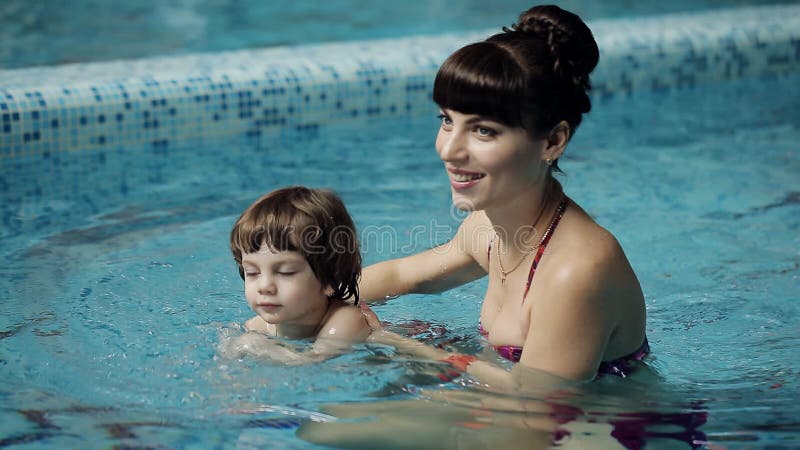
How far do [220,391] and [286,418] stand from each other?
0.86 ft

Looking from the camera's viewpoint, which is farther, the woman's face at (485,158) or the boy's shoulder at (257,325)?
the boy's shoulder at (257,325)

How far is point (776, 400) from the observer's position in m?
3.38

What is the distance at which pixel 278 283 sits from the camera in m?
3.43

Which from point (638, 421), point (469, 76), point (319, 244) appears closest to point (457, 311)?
point (319, 244)

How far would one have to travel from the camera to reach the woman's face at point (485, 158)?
9.78ft

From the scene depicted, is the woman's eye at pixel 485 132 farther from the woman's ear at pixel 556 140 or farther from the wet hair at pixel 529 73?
the woman's ear at pixel 556 140

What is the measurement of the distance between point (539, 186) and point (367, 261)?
1.99m

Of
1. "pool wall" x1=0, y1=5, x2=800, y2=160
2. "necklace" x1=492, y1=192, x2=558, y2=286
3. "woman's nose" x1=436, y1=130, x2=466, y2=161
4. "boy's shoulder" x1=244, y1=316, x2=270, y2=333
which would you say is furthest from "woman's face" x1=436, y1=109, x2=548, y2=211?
"pool wall" x1=0, y1=5, x2=800, y2=160

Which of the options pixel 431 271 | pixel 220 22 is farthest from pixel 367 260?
pixel 220 22

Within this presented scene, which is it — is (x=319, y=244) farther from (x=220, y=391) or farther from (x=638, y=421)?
(x=638, y=421)

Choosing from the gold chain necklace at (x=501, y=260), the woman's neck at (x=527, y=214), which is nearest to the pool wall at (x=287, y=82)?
the gold chain necklace at (x=501, y=260)

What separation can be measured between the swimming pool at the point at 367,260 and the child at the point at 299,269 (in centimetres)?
10

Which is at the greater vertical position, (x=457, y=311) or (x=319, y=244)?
(x=319, y=244)

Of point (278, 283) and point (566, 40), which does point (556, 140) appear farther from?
point (278, 283)
